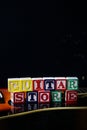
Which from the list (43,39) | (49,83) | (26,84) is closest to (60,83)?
(49,83)

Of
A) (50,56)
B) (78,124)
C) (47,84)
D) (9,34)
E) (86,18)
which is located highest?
(86,18)

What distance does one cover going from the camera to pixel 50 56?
3961 mm

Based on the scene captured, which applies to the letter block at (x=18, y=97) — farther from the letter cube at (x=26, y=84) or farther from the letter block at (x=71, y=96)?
the letter block at (x=71, y=96)

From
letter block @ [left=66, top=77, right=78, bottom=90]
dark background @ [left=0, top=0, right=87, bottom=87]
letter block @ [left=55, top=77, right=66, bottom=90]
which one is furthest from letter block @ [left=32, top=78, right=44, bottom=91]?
dark background @ [left=0, top=0, right=87, bottom=87]

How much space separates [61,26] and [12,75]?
0.98 meters

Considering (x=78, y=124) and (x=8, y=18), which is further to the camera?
(x=8, y=18)

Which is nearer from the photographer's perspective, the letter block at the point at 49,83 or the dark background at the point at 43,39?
the letter block at the point at 49,83

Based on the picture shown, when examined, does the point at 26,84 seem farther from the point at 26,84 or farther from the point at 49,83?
the point at 49,83

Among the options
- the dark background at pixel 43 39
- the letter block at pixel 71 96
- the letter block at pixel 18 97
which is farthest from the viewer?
the dark background at pixel 43 39

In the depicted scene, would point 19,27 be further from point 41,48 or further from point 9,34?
point 41,48

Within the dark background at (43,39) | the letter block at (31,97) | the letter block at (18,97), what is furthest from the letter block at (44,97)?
the dark background at (43,39)

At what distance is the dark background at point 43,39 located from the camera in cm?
382

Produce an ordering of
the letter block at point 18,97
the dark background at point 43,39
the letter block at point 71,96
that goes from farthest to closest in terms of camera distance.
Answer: the dark background at point 43,39, the letter block at point 71,96, the letter block at point 18,97

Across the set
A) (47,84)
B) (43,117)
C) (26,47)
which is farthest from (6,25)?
(43,117)
